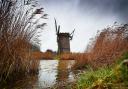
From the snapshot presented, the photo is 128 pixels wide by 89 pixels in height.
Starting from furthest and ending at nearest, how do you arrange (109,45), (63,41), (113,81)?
(63,41)
(109,45)
(113,81)

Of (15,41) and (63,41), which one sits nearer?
(15,41)

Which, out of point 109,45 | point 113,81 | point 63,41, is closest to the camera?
point 113,81

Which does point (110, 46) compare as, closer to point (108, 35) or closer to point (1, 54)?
point (108, 35)

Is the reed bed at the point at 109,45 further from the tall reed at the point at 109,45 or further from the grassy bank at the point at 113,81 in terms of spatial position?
the grassy bank at the point at 113,81

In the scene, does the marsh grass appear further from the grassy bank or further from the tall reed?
the grassy bank

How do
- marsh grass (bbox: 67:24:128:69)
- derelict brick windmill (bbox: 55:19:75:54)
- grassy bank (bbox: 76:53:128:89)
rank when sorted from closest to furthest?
grassy bank (bbox: 76:53:128:89) < marsh grass (bbox: 67:24:128:69) < derelict brick windmill (bbox: 55:19:75:54)

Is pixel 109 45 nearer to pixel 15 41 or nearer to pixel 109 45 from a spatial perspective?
pixel 109 45

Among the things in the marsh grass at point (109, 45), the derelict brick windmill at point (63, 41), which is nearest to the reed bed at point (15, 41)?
the marsh grass at point (109, 45)

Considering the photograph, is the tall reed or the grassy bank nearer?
the grassy bank

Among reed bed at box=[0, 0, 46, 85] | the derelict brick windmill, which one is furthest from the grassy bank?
the derelict brick windmill

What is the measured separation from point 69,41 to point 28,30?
25.8 meters

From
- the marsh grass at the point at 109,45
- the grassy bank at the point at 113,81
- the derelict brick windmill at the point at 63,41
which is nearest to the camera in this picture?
the grassy bank at the point at 113,81

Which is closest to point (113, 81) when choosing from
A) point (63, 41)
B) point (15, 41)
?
point (15, 41)

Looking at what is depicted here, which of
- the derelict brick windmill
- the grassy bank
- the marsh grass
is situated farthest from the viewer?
the derelict brick windmill
